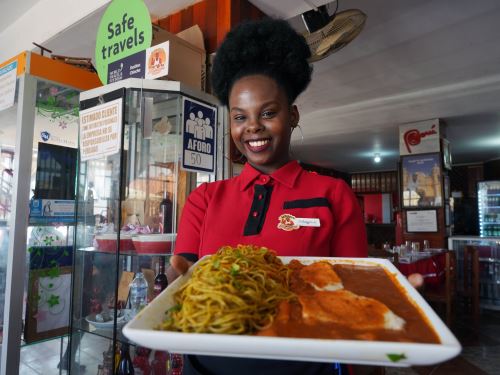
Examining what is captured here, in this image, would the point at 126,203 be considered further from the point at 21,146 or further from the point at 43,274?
the point at 43,274

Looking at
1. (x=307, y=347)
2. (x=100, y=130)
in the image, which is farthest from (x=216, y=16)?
(x=307, y=347)

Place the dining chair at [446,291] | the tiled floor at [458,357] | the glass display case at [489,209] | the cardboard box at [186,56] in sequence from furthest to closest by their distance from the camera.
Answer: the glass display case at [489,209] < the dining chair at [446,291] < the cardboard box at [186,56] < the tiled floor at [458,357]

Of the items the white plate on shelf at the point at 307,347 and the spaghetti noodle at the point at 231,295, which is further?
the spaghetti noodle at the point at 231,295

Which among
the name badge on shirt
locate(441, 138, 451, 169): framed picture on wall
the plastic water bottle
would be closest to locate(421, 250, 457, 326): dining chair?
locate(441, 138, 451, 169): framed picture on wall

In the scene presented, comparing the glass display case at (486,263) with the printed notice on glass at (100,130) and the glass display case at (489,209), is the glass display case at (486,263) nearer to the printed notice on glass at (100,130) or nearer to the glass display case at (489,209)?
the glass display case at (489,209)

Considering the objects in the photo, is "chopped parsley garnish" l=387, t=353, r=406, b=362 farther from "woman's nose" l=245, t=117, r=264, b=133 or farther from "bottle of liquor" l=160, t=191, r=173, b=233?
"bottle of liquor" l=160, t=191, r=173, b=233

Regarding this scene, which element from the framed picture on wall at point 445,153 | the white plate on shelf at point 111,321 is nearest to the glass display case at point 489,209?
the framed picture on wall at point 445,153

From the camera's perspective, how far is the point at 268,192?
1.32 m

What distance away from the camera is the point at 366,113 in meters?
6.52

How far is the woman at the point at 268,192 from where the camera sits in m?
1.23

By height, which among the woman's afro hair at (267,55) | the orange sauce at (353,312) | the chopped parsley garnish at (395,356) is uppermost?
the woman's afro hair at (267,55)

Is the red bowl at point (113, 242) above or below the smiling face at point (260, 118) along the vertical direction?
below

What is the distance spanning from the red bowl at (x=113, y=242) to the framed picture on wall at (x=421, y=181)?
6241 mm

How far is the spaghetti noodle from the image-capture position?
76cm
